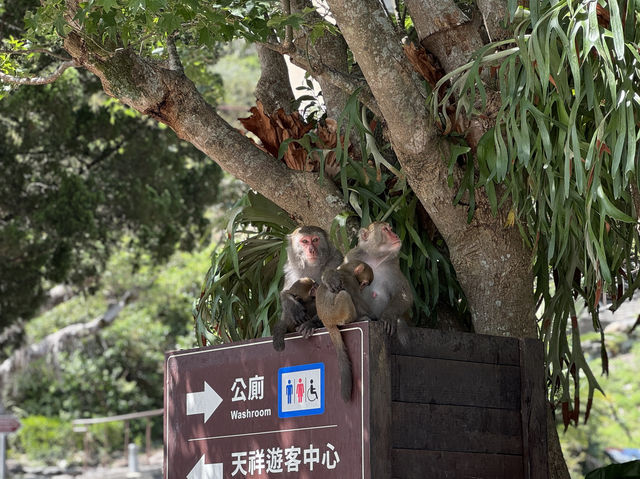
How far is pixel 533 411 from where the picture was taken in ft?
13.3

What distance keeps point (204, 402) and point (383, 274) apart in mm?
924

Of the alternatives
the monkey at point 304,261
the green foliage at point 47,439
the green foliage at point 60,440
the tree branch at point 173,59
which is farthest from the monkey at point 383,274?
the green foliage at point 47,439

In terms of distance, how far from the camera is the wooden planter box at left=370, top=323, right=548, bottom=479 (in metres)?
3.65

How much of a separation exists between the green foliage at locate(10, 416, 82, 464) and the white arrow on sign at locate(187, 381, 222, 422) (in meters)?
16.5

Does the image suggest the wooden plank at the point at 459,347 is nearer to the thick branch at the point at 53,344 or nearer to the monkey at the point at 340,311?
the monkey at the point at 340,311

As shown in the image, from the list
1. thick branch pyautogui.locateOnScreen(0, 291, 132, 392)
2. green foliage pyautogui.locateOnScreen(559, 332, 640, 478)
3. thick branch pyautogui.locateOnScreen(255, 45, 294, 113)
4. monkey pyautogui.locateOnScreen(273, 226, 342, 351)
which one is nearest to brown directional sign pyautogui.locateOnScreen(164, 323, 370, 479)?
monkey pyautogui.locateOnScreen(273, 226, 342, 351)

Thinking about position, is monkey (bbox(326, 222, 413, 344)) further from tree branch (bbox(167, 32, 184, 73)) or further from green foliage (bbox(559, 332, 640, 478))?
green foliage (bbox(559, 332, 640, 478))

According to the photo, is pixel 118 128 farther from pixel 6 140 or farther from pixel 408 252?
pixel 408 252

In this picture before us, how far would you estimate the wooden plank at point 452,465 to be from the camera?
3.67 metres

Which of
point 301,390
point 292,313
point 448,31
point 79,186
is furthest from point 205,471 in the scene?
point 79,186

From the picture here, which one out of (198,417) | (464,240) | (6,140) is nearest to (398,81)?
(464,240)

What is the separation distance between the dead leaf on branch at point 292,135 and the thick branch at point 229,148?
151mm

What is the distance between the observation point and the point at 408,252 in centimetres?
500

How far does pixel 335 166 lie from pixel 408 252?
59cm
